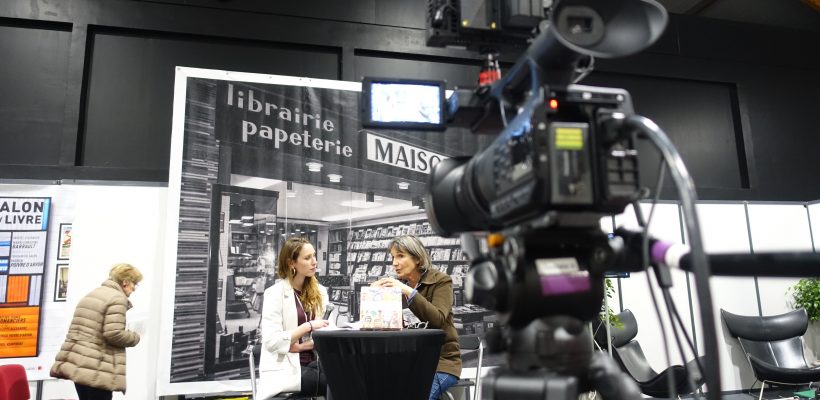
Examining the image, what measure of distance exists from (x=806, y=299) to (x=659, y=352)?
1.68 metres

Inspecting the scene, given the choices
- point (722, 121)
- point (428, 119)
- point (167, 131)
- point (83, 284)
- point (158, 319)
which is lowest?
point (158, 319)

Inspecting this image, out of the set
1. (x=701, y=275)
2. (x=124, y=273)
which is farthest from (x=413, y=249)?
(x=124, y=273)

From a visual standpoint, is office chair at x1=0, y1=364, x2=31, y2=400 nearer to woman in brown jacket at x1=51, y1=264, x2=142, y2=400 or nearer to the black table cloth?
woman in brown jacket at x1=51, y1=264, x2=142, y2=400

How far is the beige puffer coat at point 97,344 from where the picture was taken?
3.43 meters

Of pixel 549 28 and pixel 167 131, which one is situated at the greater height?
pixel 167 131

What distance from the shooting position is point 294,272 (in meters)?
2.95

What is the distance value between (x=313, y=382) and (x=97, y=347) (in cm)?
168

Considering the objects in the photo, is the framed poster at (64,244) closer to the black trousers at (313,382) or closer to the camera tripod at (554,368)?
the black trousers at (313,382)

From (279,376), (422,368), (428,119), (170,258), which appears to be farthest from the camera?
(170,258)

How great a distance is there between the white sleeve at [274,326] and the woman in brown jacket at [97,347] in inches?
53.7

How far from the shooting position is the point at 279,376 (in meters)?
2.65

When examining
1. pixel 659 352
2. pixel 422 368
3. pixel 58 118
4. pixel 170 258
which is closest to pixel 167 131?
pixel 58 118

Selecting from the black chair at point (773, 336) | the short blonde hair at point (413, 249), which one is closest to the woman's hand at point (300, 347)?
the short blonde hair at point (413, 249)

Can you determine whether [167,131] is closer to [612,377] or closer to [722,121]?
[612,377]
